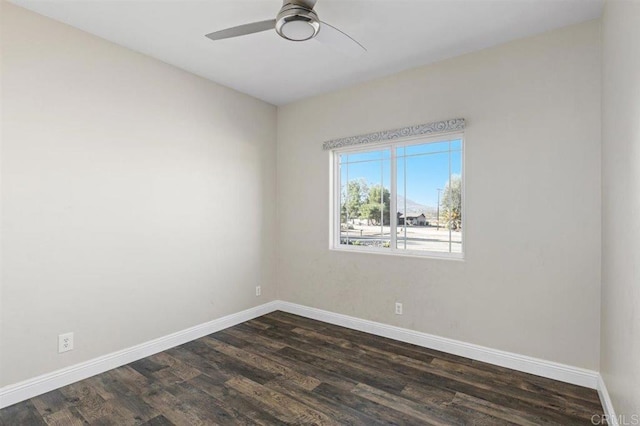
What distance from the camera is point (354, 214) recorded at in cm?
377

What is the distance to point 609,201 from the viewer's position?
79.7 inches

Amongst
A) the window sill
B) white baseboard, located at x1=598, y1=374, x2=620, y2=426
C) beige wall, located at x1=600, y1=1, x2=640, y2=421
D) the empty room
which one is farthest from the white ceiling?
white baseboard, located at x1=598, y1=374, x2=620, y2=426

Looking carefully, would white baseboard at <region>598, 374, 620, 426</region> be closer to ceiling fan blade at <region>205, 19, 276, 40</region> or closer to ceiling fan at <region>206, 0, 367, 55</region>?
ceiling fan at <region>206, 0, 367, 55</region>

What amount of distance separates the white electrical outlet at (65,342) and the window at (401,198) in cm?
254

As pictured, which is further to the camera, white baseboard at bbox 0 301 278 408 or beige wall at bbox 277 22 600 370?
beige wall at bbox 277 22 600 370

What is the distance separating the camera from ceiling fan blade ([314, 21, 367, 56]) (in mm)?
2013

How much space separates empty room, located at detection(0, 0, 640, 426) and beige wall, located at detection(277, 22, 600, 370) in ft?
0.05

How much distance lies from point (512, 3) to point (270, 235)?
129 inches

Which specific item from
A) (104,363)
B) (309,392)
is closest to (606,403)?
(309,392)

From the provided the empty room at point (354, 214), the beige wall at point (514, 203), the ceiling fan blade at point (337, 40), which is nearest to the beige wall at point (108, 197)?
the empty room at point (354, 214)

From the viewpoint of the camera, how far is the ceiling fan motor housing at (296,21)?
188cm

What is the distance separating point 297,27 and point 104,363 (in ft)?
9.52

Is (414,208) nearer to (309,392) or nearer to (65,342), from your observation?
(309,392)

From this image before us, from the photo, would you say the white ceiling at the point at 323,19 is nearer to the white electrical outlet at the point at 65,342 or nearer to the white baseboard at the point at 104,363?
the white electrical outlet at the point at 65,342
